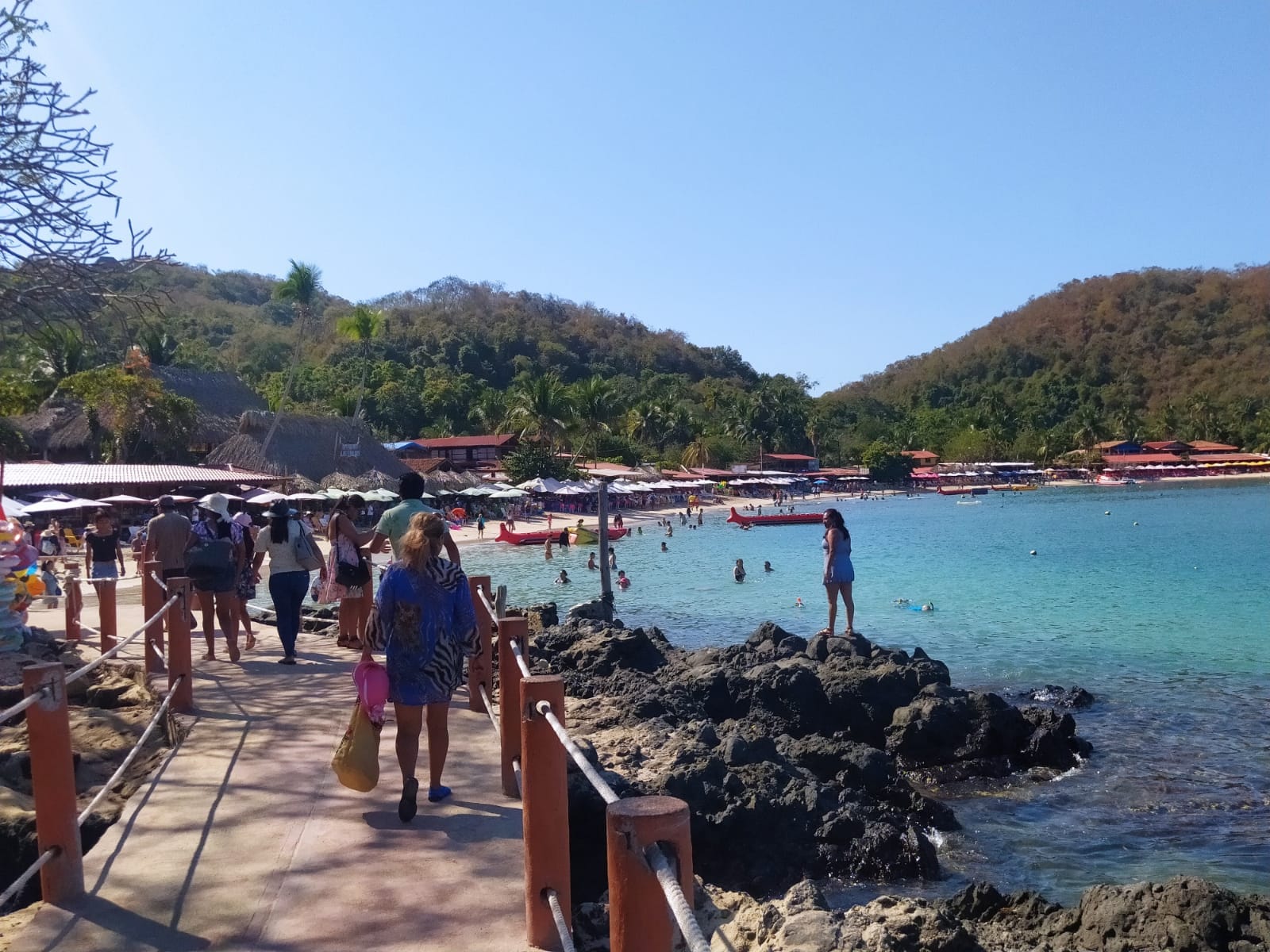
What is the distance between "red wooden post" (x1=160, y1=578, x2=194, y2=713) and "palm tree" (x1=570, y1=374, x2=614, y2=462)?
5740 cm

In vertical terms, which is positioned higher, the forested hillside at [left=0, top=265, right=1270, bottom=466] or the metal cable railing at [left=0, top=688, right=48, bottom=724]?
the forested hillside at [left=0, top=265, right=1270, bottom=466]

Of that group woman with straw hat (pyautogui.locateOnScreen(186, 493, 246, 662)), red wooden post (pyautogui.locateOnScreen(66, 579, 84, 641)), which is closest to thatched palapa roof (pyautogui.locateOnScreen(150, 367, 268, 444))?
red wooden post (pyautogui.locateOnScreen(66, 579, 84, 641))

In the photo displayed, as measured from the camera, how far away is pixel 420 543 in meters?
4.96

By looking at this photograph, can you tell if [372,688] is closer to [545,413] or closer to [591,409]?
[545,413]

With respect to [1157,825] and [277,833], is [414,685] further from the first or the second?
[1157,825]

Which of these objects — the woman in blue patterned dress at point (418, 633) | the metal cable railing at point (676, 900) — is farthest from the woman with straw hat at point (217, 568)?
the metal cable railing at point (676, 900)

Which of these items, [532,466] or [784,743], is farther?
[532,466]

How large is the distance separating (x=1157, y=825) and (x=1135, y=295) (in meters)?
162

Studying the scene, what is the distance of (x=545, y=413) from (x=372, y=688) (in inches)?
2182

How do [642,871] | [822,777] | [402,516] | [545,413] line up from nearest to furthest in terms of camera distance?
[642,871]
[402,516]
[822,777]
[545,413]

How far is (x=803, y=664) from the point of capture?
10.8 m


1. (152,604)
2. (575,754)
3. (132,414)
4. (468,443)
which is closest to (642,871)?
(575,754)

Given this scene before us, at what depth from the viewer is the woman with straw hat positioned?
9.23 meters

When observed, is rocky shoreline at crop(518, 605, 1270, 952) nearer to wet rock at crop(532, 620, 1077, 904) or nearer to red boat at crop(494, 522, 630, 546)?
wet rock at crop(532, 620, 1077, 904)
